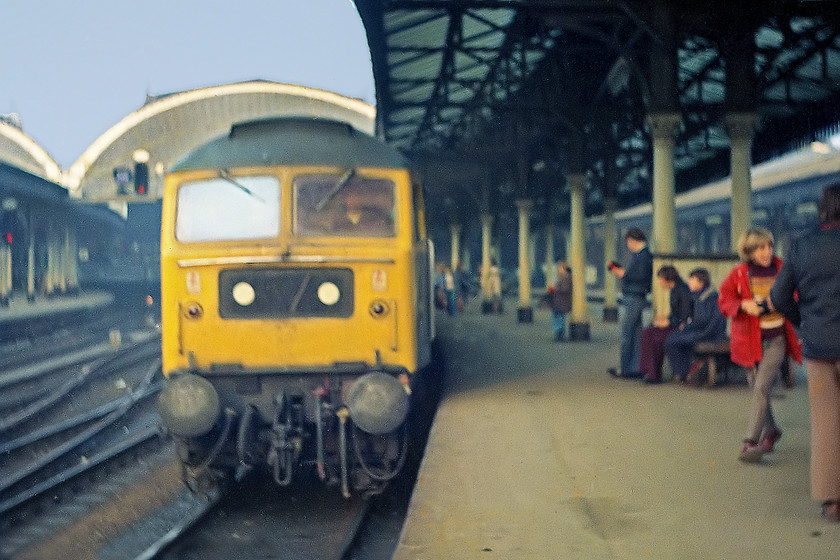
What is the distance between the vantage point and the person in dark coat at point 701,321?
10039 mm

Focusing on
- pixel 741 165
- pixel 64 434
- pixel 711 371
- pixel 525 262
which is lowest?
pixel 64 434

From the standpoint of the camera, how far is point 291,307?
7410mm

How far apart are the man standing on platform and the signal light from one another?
12.6m

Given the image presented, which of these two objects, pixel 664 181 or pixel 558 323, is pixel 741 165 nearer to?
pixel 664 181

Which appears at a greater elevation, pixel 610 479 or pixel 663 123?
pixel 663 123

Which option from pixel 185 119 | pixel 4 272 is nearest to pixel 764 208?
pixel 4 272

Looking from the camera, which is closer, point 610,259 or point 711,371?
point 711,371

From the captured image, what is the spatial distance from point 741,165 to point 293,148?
7.60m

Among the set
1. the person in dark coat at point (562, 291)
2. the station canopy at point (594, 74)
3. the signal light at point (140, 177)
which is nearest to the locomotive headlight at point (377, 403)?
the station canopy at point (594, 74)

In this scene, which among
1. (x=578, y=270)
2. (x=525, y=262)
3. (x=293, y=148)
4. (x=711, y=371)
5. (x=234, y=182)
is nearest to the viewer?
(x=234, y=182)

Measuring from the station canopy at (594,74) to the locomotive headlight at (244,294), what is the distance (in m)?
4.94

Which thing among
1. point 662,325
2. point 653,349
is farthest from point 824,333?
point 653,349

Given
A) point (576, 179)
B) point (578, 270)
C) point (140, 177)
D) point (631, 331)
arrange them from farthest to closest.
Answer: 1. point (140, 177)
2. point (576, 179)
3. point (578, 270)
4. point (631, 331)

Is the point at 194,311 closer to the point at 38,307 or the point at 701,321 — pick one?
the point at 701,321
